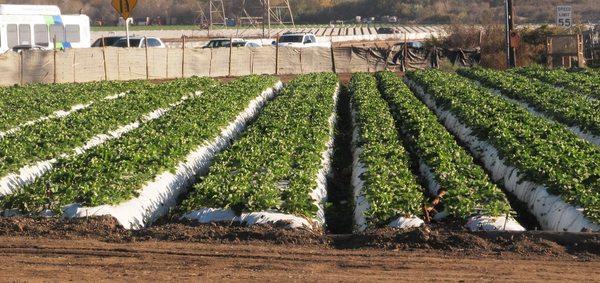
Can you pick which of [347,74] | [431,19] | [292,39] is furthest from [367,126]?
[431,19]

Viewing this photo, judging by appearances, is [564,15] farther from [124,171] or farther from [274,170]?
[124,171]

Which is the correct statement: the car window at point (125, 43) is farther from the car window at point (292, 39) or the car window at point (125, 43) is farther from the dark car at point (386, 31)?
the dark car at point (386, 31)

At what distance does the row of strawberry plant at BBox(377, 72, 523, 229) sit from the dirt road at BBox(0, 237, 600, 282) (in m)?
Result: 1.36

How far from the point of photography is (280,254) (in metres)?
8.96

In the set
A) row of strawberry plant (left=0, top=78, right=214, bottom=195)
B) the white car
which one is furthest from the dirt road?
the white car

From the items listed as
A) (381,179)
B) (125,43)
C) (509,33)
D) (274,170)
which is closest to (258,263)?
(381,179)

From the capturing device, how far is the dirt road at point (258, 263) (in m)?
8.20

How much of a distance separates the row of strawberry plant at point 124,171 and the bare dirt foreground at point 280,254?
0.72 meters

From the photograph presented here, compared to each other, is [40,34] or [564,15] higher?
[564,15]

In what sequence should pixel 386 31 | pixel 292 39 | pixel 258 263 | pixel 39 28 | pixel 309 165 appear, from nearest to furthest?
1. pixel 258 263
2. pixel 309 165
3. pixel 39 28
4. pixel 292 39
5. pixel 386 31

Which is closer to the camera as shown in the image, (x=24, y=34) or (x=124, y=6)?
(x=124, y=6)

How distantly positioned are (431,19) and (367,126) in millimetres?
91712

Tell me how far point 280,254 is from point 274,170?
3133 mm

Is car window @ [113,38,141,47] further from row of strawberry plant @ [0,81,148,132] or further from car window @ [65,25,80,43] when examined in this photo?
row of strawberry plant @ [0,81,148,132]
